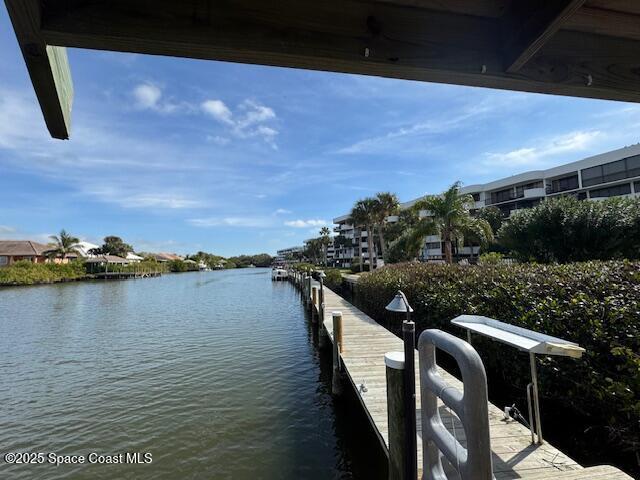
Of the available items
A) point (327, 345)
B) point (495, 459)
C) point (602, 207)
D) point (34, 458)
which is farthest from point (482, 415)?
point (602, 207)

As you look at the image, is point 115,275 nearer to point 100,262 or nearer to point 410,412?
point 100,262

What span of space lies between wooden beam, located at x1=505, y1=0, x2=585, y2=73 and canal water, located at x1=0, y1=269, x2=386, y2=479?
597 cm

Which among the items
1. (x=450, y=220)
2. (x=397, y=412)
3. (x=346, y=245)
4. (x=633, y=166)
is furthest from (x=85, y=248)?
(x=633, y=166)

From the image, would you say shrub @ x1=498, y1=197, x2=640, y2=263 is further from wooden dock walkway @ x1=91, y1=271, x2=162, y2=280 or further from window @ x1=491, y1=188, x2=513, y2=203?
wooden dock walkway @ x1=91, y1=271, x2=162, y2=280

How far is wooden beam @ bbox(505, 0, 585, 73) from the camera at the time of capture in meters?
1.56

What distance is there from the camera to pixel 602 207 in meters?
16.3

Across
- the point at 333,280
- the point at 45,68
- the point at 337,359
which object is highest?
the point at 45,68

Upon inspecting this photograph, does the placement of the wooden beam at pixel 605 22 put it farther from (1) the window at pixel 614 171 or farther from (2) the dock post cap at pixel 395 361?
(1) the window at pixel 614 171

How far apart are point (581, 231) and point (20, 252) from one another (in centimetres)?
8016

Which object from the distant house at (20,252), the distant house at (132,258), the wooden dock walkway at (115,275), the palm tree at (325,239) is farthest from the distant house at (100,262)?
the palm tree at (325,239)

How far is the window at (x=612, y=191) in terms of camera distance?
3538cm

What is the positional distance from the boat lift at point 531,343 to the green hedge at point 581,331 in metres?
1.16

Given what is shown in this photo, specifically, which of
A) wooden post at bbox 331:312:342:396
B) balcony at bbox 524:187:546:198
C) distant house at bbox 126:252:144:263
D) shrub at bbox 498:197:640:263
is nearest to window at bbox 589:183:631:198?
balcony at bbox 524:187:546:198

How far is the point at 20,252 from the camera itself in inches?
2381
